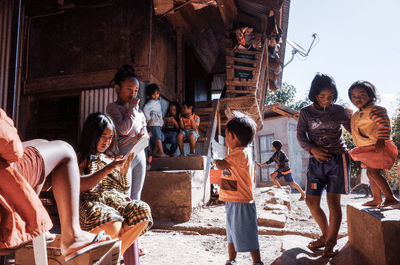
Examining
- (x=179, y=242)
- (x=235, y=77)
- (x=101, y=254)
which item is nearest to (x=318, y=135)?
(x=179, y=242)

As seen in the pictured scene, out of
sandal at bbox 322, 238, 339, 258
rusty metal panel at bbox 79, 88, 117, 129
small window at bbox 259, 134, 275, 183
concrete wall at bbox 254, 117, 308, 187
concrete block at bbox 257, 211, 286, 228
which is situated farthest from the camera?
small window at bbox 259, 134, 275, 183

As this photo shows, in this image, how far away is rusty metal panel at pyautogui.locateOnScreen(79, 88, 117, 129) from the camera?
588 cm

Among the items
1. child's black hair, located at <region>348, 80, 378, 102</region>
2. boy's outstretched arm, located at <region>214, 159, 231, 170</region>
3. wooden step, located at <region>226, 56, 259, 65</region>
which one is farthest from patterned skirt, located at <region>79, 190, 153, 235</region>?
wooden step, located at <region>226, 56, 259, 65</region>

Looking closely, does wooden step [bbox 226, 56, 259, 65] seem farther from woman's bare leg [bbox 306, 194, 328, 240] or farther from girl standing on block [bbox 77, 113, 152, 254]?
girl standing on block [bbox 77, 113, 152, 254]

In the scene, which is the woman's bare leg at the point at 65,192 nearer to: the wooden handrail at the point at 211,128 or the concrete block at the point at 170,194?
the concrete block at the point at 170,194

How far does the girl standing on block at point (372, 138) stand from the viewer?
2.40 metres

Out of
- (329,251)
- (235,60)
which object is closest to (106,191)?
(329,251)

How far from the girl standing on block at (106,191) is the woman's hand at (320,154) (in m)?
1.73

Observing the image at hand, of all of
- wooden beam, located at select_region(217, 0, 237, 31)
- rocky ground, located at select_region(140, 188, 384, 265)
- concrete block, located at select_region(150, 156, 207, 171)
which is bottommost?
rocky ground, located at select_region(140, 188, 384, 265)

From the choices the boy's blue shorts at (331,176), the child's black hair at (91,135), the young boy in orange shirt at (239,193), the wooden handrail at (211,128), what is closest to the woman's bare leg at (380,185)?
the boy's blue shorts at (331,176)

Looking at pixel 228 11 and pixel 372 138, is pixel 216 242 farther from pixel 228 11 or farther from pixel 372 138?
pixel 228 11

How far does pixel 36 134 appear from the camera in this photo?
6.72 metres

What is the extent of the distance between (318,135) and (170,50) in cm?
543

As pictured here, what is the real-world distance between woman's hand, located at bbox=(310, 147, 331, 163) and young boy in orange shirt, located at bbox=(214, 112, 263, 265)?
2.31ft
